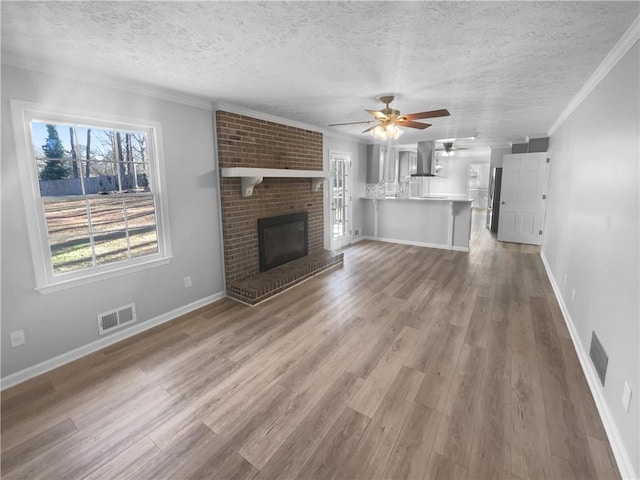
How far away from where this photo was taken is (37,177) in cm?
234

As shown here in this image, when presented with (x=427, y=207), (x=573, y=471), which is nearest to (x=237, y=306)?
(x=573, y=471)

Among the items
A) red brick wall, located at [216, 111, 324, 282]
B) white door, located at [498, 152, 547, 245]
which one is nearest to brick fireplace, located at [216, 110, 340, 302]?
red brick wall, located at [216, 111, 324, 282]

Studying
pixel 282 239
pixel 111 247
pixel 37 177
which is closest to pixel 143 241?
pixel 111 247

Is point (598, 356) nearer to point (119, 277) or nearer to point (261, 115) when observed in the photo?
point (119, 277)

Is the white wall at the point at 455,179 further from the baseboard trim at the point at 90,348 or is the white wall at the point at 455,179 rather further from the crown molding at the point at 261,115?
the baseboard trim at the point at 90,348

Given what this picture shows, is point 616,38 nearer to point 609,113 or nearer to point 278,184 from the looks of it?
point 609,113

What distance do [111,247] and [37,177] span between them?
0.79 meters

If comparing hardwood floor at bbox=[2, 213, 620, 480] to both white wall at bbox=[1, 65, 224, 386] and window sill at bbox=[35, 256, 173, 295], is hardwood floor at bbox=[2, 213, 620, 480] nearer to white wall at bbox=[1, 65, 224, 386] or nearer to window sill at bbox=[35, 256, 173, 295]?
white wall at bbox=[1, 65, 224, 386]

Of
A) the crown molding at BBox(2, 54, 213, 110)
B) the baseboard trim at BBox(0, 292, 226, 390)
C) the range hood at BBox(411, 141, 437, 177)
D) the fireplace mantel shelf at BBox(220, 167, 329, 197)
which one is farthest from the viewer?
the range hood at BBox(411, 141, 437, 177)

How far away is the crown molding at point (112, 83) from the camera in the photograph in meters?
2.19

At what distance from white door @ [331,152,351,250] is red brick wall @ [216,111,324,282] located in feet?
3.49

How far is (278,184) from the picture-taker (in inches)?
179

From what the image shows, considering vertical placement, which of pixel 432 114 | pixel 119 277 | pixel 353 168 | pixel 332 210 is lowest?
pixel 119 277

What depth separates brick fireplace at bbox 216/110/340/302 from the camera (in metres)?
3.73
